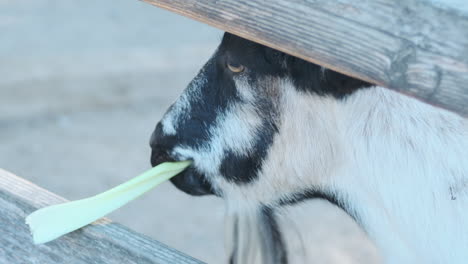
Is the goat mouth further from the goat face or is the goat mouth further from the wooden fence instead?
the wooden fence

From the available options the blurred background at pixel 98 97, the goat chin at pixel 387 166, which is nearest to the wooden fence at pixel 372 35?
the goat chin at pixel 387 166

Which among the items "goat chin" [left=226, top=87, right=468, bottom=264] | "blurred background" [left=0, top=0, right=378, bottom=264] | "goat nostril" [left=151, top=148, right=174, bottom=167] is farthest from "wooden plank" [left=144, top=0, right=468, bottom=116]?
"blurred background" [left=0, top=0, right=378, bottom=264]

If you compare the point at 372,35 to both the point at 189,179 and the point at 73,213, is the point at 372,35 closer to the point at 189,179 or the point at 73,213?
the point at 73,213

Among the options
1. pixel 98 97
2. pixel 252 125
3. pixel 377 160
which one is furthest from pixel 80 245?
pixel 98 97

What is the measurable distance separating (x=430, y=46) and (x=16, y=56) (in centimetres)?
364

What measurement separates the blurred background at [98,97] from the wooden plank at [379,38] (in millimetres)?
2447

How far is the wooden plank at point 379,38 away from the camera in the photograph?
0.95 meters

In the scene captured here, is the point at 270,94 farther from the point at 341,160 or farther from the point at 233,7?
the point at 233,7

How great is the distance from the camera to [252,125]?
68.9 inches

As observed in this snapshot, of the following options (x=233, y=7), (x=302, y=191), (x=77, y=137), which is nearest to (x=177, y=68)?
(x=77, y=137)

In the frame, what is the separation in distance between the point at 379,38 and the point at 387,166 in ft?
2.19

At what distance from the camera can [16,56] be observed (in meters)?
4.25

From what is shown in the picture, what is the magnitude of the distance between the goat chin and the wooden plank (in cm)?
55

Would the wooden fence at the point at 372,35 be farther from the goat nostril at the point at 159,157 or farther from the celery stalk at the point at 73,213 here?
the goat nostril at the point at 159,157
